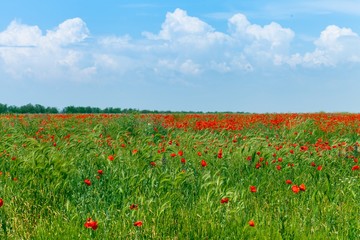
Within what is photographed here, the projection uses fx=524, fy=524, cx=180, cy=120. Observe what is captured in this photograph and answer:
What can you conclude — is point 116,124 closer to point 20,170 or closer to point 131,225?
point 20,170

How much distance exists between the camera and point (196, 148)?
9125 millimetres

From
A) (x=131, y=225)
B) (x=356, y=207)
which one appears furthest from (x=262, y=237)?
(x=356, y=207)

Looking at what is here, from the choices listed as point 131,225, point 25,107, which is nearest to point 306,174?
point 131,225

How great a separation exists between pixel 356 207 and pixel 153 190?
2.18 m

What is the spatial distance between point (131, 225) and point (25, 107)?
33.6m

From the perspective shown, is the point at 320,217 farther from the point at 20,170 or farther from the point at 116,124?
the point at 116,124

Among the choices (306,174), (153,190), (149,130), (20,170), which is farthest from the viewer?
(149,130)

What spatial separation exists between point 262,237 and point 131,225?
45.0 inches

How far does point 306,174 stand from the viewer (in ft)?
24.2

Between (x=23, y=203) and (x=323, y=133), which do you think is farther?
(x=323, y=133)

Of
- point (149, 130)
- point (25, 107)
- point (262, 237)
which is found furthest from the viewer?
point (25, 107)

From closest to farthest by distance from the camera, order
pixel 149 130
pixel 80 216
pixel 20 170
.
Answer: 1. pixel 80 216
2. pixel 20 170
3. pixel 149 130

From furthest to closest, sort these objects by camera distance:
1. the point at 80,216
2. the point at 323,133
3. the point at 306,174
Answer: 1. the point at 323,133
2. the point at 306,174
3. the point at 80,216

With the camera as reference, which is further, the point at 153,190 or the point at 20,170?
the point at 20,170
